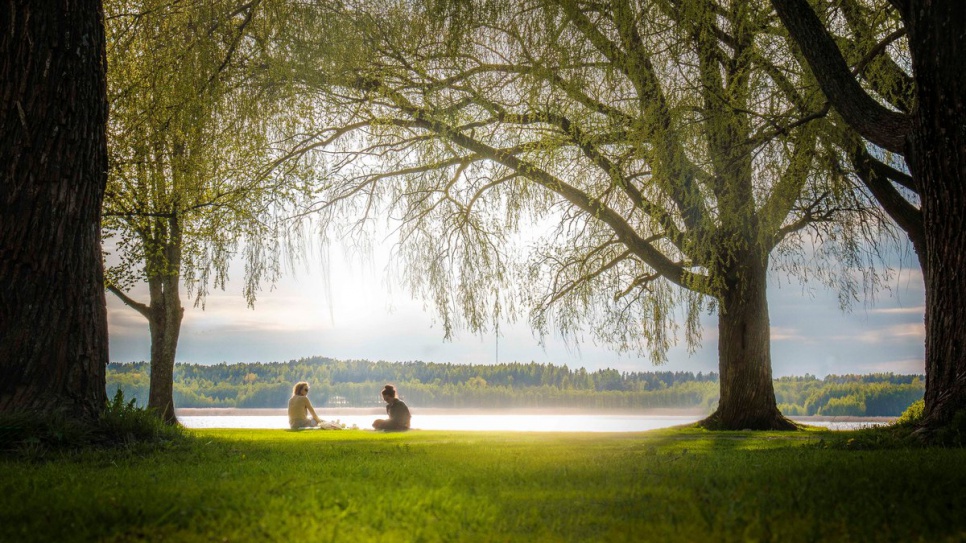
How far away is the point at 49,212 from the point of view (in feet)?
21.0

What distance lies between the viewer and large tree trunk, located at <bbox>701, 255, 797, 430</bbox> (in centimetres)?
1298

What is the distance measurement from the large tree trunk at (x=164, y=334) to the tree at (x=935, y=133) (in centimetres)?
1281

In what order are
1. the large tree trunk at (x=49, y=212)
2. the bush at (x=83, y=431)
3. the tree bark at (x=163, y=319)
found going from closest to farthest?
the bush at (x=83, y=431), the large tree trunk at (x=49, y=212), the tree bark at (x=163, y=319)

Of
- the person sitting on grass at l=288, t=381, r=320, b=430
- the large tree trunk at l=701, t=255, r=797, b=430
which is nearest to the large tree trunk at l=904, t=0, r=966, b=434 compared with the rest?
the large tree trunk at l=701, t=255, r=797, b=430

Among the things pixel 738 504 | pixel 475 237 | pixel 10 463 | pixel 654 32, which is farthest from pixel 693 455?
pixel 475 237

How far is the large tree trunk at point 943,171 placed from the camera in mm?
6477

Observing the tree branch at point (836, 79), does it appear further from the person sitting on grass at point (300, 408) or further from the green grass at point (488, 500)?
the person sitting on grass at point (300, 408)

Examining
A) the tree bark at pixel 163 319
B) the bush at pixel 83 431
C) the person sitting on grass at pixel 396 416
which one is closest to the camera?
the bush at pixel 83 431

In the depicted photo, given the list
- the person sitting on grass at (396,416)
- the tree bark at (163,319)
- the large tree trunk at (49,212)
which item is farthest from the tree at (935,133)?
the tree bark at (163,319)

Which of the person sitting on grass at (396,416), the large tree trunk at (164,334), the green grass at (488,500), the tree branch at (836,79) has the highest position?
the tree branch at (836,79)

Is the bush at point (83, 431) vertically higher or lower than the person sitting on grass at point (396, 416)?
higher

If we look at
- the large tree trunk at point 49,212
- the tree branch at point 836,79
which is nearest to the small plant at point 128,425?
the large tree trunk at point 49,212

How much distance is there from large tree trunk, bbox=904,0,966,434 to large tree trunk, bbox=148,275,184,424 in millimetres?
13500

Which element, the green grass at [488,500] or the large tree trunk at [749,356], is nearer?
the green grass at [488,500]
